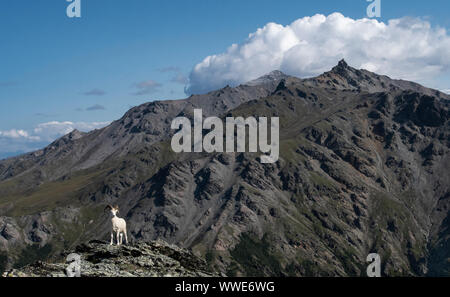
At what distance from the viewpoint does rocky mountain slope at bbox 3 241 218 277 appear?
1486 inches

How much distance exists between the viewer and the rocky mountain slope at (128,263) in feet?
124

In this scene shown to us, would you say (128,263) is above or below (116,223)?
below

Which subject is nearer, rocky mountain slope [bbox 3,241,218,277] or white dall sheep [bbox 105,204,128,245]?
rocky mountain slope [bbox 3,241,218,277]

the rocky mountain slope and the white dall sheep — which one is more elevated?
the white dall sheep

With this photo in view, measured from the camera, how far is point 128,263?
142 ft

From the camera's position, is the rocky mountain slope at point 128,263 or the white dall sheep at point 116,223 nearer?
the rocky mountain slope at point 128,263

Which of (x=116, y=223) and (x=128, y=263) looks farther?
(x=116, y=223)
